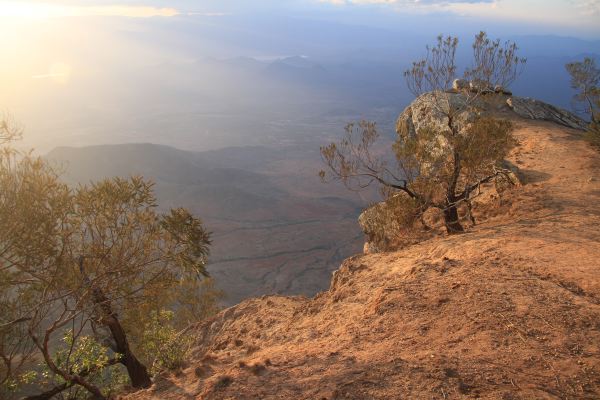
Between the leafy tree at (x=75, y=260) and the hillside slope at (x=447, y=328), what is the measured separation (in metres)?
2.57

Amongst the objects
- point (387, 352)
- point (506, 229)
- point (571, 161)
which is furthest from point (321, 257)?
point (387, 352)

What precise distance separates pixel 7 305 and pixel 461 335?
1027 cm

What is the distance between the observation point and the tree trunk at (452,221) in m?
16.0

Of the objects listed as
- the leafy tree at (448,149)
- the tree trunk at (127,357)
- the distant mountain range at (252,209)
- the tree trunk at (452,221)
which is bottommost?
the distant mountain range at (252,209)

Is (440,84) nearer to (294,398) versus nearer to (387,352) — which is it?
(387,352)

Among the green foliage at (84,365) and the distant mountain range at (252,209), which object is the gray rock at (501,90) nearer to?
the green foliage at (84,365)

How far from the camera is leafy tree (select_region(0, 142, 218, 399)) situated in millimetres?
8945

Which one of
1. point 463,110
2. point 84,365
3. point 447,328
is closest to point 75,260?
point 84,365

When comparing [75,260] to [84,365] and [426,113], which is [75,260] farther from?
[426,113]

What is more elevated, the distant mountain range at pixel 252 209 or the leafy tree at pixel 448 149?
the leafy tree at pixel 448 149

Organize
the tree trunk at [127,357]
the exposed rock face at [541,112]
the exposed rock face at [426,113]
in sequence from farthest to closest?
the exposed rock face at [541,112] < the exposed rock face at [426,113] < the tree trunk at [127,357]

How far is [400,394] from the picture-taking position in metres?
6.17

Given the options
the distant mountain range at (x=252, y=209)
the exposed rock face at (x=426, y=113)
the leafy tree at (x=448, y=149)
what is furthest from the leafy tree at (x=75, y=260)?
the distant mountain range at (x=252, y=209)

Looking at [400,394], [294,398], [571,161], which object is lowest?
[294,398]
